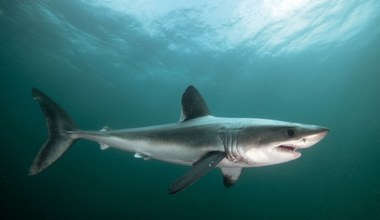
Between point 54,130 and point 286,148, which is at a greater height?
point 54,130

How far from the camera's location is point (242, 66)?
3344cm

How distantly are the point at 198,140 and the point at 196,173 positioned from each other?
107cm

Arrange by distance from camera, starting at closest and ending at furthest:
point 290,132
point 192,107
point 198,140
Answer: point 290,132, point 198,140, point 192,107

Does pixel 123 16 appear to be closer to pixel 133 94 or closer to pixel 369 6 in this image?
pixel 369 6

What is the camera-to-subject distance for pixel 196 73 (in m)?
35.9

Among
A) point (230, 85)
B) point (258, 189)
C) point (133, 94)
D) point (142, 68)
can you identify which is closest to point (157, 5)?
point (142, 68)

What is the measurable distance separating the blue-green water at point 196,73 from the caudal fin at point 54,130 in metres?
14.5

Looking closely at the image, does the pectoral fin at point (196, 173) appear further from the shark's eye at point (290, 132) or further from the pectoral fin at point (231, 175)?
the pectoral fin at point (231, 175)

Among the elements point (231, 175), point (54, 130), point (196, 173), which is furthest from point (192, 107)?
point (54, 130)

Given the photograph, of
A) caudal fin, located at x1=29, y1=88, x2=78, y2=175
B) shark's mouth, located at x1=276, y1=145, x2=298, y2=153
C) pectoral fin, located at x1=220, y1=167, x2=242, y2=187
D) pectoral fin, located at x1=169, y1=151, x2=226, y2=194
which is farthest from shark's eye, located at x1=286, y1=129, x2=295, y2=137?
caudal fin, located at x1=29, y1=88, x2=78, y2=175

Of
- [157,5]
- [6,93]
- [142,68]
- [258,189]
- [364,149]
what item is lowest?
[258,189]

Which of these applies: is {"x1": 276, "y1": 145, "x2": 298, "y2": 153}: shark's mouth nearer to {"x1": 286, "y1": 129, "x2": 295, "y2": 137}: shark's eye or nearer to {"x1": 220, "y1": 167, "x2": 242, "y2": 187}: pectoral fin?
{"x1": 286, "y1": 129, "x2": 295, "y2": 137}: shark's eye

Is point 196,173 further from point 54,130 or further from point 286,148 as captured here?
point 54,130

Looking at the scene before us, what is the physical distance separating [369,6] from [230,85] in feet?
73.5
